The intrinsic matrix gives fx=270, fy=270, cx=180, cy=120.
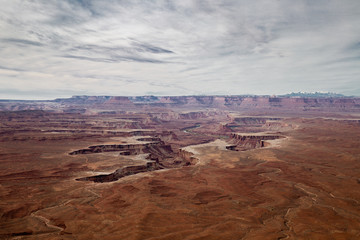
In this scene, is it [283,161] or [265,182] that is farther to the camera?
[283,161]

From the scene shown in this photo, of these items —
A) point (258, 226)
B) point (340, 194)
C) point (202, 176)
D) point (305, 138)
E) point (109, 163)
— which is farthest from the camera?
point (305, 138)

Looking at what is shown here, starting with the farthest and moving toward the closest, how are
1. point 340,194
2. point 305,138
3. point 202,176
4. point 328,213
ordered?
point 305,138 < point 202,176 < point 340,194 < point 328,213

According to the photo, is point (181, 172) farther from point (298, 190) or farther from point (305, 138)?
point (305, 138)

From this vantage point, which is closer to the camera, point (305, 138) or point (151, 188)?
point (151, 188)

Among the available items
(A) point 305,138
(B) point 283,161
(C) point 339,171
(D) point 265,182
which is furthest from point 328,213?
(A) point 305,138

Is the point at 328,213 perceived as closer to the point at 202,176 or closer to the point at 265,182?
the point at 265,182

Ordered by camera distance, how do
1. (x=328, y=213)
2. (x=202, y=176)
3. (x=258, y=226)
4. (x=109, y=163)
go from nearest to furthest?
(x=258, y=226)
(x=328, y=213)
(x=202, y=176)
(x=109, y=163)

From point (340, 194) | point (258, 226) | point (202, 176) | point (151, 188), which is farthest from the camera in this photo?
point (202, 176)

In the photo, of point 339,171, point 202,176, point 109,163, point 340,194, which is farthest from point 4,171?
point 339,171

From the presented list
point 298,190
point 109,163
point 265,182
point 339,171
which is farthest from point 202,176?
point 339,171
